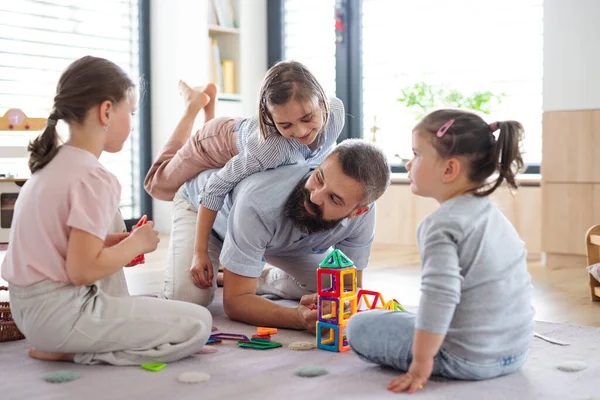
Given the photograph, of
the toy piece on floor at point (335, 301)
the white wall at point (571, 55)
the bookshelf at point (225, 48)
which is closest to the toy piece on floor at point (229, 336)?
the toy piece on floor at point (335, 301)

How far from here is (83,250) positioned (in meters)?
1.62

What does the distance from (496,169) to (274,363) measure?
0.65 metres

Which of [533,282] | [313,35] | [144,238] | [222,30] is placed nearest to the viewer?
[144,238]

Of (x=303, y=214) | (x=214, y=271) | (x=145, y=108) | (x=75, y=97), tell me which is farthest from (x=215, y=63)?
(x=75, y=97)

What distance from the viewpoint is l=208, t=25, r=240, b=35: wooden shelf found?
464 centimetres

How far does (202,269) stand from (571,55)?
2.04m

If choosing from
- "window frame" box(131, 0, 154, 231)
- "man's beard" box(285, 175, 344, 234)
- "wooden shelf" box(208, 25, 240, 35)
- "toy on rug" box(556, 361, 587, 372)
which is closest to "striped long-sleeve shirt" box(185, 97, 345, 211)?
"man's beard" box(285, 175, 344, 234)

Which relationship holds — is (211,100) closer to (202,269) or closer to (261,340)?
(202,269)

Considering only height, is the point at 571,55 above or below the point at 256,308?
above

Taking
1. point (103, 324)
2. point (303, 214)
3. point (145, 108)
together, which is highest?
point (145, 108)

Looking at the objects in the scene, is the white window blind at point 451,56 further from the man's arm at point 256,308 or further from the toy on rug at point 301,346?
the toy on rug at point 301,346

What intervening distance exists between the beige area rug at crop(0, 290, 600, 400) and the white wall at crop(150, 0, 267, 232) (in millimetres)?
2874

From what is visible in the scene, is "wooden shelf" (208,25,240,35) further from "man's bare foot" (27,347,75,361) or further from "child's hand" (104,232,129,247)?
"man's bare foot" (27,347,75,361)

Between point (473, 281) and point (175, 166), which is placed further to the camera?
point (175, 166)
